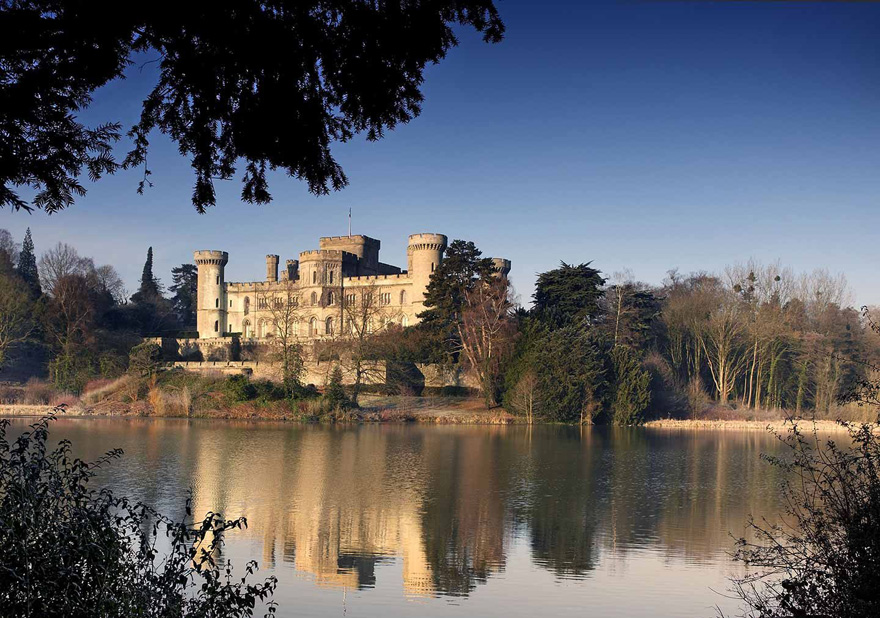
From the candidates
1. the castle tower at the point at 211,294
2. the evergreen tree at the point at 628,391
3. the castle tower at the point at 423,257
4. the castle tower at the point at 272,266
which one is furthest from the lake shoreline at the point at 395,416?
the castle tower at the point at 272,266

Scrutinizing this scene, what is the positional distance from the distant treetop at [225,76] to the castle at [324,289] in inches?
1765

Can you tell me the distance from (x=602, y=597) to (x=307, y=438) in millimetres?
18715

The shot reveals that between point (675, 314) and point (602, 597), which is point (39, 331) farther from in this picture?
point (602, 597)

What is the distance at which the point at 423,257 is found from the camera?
5650 centimetres

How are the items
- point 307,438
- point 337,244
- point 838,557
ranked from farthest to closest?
point 337,244, point 307,438, point 838,557

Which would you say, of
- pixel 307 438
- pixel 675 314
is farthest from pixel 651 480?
pixel 675 314

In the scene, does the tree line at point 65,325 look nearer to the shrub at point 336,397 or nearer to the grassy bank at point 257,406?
the grassy bank at point 257,406

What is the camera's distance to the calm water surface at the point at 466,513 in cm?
962

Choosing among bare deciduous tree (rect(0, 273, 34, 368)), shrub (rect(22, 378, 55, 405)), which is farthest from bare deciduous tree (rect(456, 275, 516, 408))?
bare deciduous tree (rect(0, 273, 34, 368))

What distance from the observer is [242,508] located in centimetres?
1427

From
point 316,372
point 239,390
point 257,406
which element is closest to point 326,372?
point 316,372

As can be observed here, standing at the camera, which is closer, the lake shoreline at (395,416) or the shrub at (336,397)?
the lake shoreline at (395,416)

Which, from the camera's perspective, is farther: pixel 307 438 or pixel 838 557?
pixel 307 438

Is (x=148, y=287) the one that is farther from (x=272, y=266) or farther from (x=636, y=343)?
(x=636, y=343)
